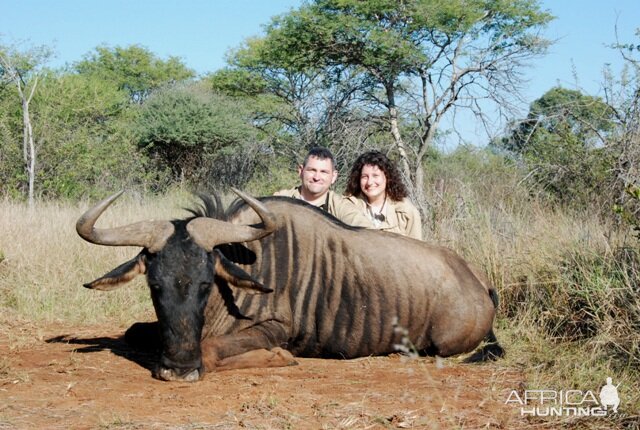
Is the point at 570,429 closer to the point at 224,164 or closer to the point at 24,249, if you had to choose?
the point at 24,249

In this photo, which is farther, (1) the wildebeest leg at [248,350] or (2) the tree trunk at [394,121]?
(2) the tree trunk at [394,121]

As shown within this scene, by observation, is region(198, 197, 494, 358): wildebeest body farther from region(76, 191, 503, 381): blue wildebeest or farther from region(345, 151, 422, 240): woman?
region(345, 151, 422, 240): woman

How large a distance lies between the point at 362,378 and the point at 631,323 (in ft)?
5.19

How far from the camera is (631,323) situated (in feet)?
14.1

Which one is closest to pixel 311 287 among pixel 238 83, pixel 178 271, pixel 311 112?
pixel 178 271

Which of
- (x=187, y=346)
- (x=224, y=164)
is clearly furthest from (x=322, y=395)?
(x=224, y=164)

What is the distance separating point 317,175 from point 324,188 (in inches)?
5.8

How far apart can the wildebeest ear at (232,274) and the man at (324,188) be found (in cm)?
131

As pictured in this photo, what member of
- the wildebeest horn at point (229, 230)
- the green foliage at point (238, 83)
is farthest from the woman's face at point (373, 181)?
the green foliage at point (238, 83)

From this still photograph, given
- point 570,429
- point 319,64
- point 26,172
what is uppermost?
point 319,64

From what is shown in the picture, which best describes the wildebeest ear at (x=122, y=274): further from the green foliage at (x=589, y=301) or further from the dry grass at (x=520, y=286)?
the green foliage at (x=589, y=301)

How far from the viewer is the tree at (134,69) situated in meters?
33.8

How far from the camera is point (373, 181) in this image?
5832 millimetres

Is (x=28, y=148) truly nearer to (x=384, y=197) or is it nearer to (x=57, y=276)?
(x=57, y=276)
